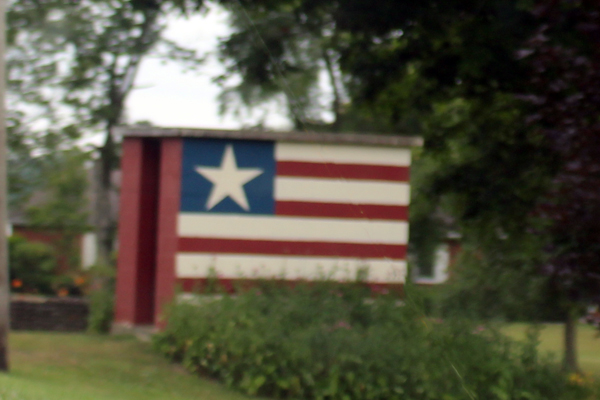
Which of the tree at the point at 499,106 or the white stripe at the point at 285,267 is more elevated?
the tree at the point at 499,106

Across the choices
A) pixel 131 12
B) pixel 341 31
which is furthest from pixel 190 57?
pixel 341 31

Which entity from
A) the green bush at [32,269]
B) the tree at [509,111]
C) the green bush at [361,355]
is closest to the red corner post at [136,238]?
the green bush at [361,355]

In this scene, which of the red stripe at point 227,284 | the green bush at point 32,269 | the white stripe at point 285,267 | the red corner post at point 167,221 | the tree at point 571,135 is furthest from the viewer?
the green bush at point 32,269

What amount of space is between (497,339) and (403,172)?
0.45m

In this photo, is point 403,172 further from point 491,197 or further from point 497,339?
point 497,339

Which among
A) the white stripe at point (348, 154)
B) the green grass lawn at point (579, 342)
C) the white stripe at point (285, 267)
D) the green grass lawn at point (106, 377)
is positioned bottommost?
the green grass lawn at point (106, 377)

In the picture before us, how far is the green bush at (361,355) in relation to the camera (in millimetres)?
1245

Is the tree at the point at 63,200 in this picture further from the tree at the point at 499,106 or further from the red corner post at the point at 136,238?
the tree at the point at 499,106

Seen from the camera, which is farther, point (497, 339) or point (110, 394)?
point (110, 394)

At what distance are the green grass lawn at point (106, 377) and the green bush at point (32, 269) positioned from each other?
345 millimetres

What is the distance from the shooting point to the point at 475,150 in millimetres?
1469

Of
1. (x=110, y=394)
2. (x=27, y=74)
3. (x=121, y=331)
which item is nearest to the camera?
(x=27, y=74)

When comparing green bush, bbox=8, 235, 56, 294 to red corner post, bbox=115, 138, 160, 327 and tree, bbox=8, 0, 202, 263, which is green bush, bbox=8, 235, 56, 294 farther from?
tree, bbox=8, 0, 202, 263

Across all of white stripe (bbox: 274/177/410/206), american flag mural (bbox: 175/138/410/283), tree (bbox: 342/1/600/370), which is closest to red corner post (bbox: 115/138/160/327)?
american flag mural (bbox: 175/138/410/283)
